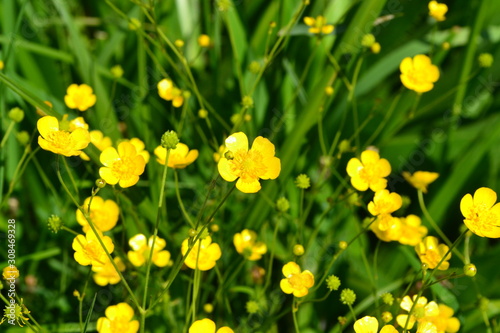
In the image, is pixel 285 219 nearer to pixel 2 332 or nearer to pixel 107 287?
pixel 107 287

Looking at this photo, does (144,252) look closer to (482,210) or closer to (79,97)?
(79,97)

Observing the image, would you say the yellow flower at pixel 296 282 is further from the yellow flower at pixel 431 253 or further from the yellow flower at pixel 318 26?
the yellow flower at pixel 318 26

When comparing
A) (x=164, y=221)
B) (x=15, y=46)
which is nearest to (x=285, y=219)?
(x=164, y=221)

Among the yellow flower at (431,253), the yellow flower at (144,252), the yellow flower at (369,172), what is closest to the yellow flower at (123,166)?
the yellow flower at (144,252)

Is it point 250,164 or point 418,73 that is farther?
point 418,73

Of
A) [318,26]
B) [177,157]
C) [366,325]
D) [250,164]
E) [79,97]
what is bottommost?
[366,325]

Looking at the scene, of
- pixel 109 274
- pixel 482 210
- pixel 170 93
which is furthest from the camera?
pixel 170 93

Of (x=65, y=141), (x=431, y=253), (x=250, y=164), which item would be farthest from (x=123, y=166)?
(x=431, y=253)
